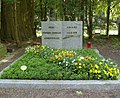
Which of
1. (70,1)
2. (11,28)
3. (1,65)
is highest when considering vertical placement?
(70,1)

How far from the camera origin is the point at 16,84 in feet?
20.1

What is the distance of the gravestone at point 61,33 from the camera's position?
41.1 feet

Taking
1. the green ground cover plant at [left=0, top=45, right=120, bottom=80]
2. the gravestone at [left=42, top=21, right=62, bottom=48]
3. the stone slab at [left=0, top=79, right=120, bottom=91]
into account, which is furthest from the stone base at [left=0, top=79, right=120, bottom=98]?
the gravestone at [left=42, top=21, right=62, bottom=48]

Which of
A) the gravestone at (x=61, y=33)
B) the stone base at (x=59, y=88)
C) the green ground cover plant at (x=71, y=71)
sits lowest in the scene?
the stone base at (x=59, y=88)

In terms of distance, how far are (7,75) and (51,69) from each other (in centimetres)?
110

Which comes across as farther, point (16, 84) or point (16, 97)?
point (16, 84)

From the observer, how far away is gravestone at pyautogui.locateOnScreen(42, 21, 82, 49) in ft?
41.1

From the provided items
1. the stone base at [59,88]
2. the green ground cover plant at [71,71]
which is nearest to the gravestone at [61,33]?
the green ground cover plant at [71,71]

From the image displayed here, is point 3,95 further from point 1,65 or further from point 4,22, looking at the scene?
point 4,22

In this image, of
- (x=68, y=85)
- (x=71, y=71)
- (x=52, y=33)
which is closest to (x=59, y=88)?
(x=68, y=85)

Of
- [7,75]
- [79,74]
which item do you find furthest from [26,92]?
[79,74]

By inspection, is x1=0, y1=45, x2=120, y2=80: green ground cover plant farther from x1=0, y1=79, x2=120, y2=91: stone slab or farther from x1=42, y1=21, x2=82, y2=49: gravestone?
x1=42, y1=21, x2=82, y2=49: gravestone

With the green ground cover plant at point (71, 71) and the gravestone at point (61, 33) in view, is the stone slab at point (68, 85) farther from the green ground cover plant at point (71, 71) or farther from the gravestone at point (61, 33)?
the gravestone at point (61, 33)

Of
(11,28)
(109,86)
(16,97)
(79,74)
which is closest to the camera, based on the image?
(16,97)
